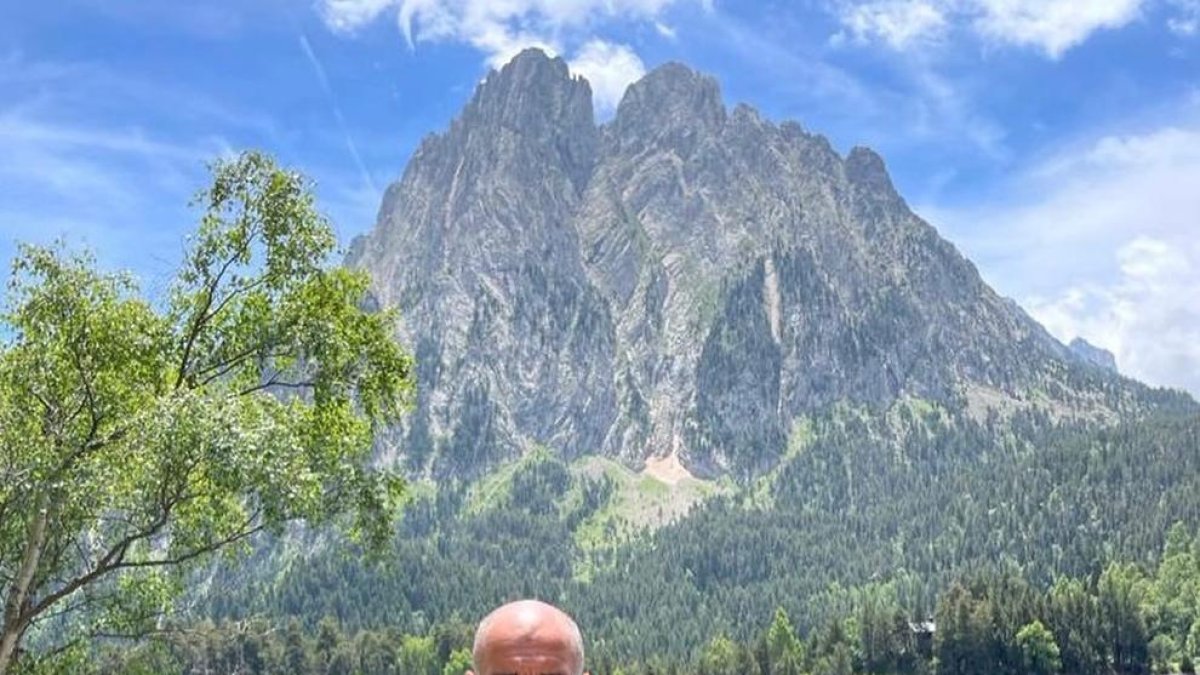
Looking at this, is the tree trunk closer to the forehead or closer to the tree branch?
the tree branch

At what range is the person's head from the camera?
18.8ft

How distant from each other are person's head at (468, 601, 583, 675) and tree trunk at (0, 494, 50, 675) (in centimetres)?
1531

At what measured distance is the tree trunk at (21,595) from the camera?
1866cm

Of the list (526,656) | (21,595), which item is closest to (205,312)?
(21,595)

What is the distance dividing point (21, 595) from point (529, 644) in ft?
54.5

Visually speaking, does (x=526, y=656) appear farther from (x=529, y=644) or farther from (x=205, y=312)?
(x=205, y=312)

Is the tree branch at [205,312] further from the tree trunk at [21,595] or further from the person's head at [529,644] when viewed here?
the person's head at [529,644]

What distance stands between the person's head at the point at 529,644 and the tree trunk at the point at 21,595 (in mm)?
15307

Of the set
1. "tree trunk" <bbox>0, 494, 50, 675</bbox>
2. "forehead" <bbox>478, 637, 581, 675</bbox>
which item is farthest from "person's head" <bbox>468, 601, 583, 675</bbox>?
"tree trunk" <bbox>0, 494, 50, 675</bbox>

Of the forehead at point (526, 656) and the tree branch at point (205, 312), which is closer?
the forehead at point (526, 656)

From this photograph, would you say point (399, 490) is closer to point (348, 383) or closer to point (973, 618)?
point (348, 383)

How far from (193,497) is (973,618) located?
520 feet

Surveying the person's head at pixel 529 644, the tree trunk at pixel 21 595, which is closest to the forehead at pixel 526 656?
the person's head at pixel 529 644

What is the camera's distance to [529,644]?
5742 millimetres
